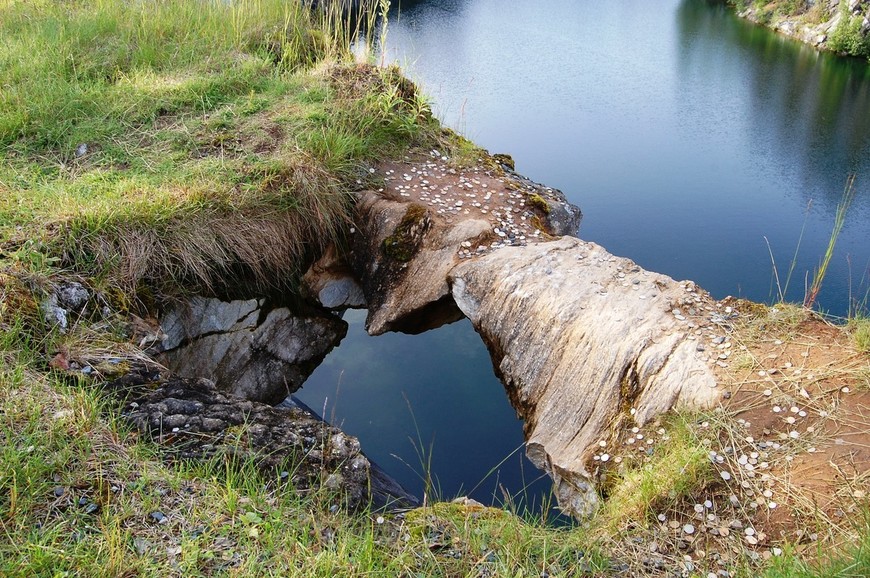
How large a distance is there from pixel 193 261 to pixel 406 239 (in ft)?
4.74

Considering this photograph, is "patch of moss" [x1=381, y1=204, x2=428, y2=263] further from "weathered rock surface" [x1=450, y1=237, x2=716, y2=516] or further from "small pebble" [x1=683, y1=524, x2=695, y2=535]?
"small pebble" [x1=683, y1=524, x2=695, y2=535]

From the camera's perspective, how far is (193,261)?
14.5 feet

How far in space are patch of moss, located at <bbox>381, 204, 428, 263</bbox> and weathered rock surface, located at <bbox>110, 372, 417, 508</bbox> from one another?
1.70m

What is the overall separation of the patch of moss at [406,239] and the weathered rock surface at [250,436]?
1702mm

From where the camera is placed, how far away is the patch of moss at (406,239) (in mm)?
4867

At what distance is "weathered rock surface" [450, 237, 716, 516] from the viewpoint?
356cm

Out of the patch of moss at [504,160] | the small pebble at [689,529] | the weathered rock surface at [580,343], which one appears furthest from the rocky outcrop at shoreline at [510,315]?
the small pebble at [689,529]

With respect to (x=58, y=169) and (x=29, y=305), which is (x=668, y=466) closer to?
(x=29, y=305)

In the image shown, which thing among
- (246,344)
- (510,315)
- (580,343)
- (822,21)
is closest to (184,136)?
(246,344)

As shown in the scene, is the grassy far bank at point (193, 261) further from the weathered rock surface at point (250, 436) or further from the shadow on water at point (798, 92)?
the shadow on water at point (798, 92)

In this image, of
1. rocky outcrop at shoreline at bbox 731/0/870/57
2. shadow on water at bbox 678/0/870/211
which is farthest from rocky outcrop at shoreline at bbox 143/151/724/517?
rocky outcrop at shoreline at bbox 731/0/870/57

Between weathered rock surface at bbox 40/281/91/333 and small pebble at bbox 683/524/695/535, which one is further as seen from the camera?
weathered rock surface at bbox 40/281/91/333

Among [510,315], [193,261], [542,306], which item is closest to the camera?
[542,306]

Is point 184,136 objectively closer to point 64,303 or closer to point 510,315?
point 64,303
